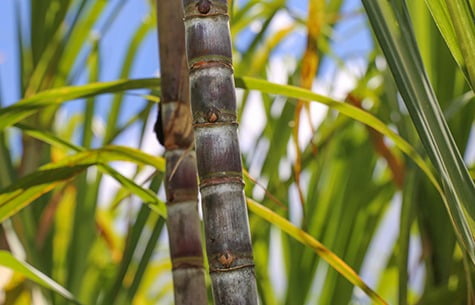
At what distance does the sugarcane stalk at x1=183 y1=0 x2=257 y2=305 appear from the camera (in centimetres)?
43

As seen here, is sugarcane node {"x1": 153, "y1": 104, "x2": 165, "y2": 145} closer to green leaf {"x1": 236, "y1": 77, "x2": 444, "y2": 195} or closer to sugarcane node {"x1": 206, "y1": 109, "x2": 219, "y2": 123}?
green leaf {"x1": 236, "y1": 77, "x2": 444, "y2": 195}

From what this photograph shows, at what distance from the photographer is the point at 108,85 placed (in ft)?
2.21

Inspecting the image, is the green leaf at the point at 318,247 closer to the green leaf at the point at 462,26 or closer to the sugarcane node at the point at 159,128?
the sugarcane node at the point at 159,128

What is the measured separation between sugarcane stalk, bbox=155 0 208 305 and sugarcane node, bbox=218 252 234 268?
0.50ft

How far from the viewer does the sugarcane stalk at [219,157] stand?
0.43 meters

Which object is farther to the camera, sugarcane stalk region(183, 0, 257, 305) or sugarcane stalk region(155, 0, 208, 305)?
sugarcane stalk region(155, 0, 208, 305)

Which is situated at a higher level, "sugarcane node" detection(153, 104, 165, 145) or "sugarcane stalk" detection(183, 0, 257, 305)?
"sugarcane node" detection(153, 104, 165, 145)

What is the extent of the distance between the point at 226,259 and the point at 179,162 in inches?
6.4

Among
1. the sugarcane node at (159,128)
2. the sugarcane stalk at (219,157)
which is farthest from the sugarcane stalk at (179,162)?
the sugarcane stalk at (219,157)

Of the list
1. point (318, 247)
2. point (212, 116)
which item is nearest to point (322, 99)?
point (318, 247)

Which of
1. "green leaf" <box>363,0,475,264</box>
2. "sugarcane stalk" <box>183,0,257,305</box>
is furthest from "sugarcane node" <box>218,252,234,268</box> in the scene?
"green leaf" <box>363,0,475,264</box>

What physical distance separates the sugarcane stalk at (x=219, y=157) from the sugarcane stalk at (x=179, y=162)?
5.3 inches

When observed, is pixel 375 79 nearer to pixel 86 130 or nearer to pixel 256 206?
pixel 86 130

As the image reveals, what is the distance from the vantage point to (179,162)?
1.90ft
